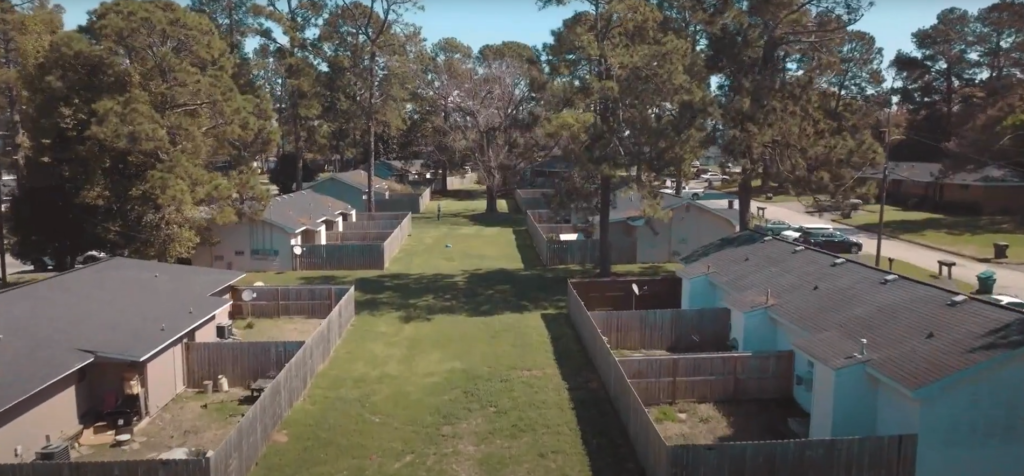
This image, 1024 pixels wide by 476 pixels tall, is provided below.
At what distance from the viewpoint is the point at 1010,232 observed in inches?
1874

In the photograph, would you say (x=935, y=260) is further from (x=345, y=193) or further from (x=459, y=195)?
(x=459, y=195)

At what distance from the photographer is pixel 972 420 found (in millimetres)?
14578

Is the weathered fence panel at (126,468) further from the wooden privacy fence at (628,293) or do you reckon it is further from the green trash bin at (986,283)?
the green trash bin at (986,283)

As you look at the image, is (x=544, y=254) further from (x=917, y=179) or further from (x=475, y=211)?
(x=917, y=179)

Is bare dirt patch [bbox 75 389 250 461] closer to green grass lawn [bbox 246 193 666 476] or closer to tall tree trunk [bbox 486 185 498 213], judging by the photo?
green grass lawn [bbox 246 193 666 476]

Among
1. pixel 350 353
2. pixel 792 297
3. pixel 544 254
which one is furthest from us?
pixel 544 254

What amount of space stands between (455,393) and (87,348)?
31.0 feet

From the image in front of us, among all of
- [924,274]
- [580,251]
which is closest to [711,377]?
[580,251]

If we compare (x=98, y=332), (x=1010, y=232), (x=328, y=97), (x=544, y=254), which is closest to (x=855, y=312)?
(x=98, y=332)

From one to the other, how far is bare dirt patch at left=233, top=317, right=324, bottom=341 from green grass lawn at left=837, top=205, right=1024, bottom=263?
35.5 m

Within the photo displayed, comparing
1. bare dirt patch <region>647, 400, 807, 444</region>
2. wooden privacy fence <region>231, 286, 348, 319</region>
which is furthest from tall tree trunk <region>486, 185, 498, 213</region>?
bare dirt patch <region>647, 400, 807, 444</region>

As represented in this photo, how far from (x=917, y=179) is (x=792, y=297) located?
4952cm

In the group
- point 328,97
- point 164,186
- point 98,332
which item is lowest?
point 98,332

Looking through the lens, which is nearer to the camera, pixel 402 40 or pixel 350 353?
pixel 350 353
